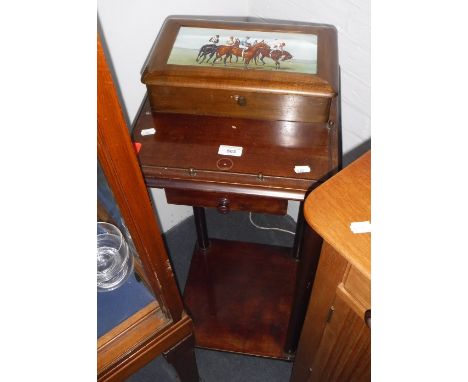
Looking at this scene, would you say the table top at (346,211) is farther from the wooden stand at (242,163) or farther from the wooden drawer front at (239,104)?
the wooden drawer front at (239,104)

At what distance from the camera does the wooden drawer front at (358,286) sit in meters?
0.69

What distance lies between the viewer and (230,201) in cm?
111

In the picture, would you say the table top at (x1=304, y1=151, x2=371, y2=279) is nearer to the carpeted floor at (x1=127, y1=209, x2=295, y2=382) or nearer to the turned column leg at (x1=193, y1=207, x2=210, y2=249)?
the turned column leg at (x1=193, y1=207, x2=210, y2=249)

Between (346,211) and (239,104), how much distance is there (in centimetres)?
57

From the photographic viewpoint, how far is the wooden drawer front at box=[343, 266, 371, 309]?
694mm

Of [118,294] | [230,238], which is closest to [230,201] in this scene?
[118,294]

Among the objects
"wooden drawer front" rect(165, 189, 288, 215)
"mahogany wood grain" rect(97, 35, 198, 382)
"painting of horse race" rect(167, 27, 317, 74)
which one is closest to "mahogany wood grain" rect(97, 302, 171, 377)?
"mahogany wood grain" rect(97, 35, 198, 382)

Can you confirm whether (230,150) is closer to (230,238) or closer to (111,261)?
(111,261)

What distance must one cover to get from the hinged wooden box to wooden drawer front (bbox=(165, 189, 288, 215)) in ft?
0.79

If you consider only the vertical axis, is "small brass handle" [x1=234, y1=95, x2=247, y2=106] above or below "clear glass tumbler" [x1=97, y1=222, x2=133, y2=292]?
above
